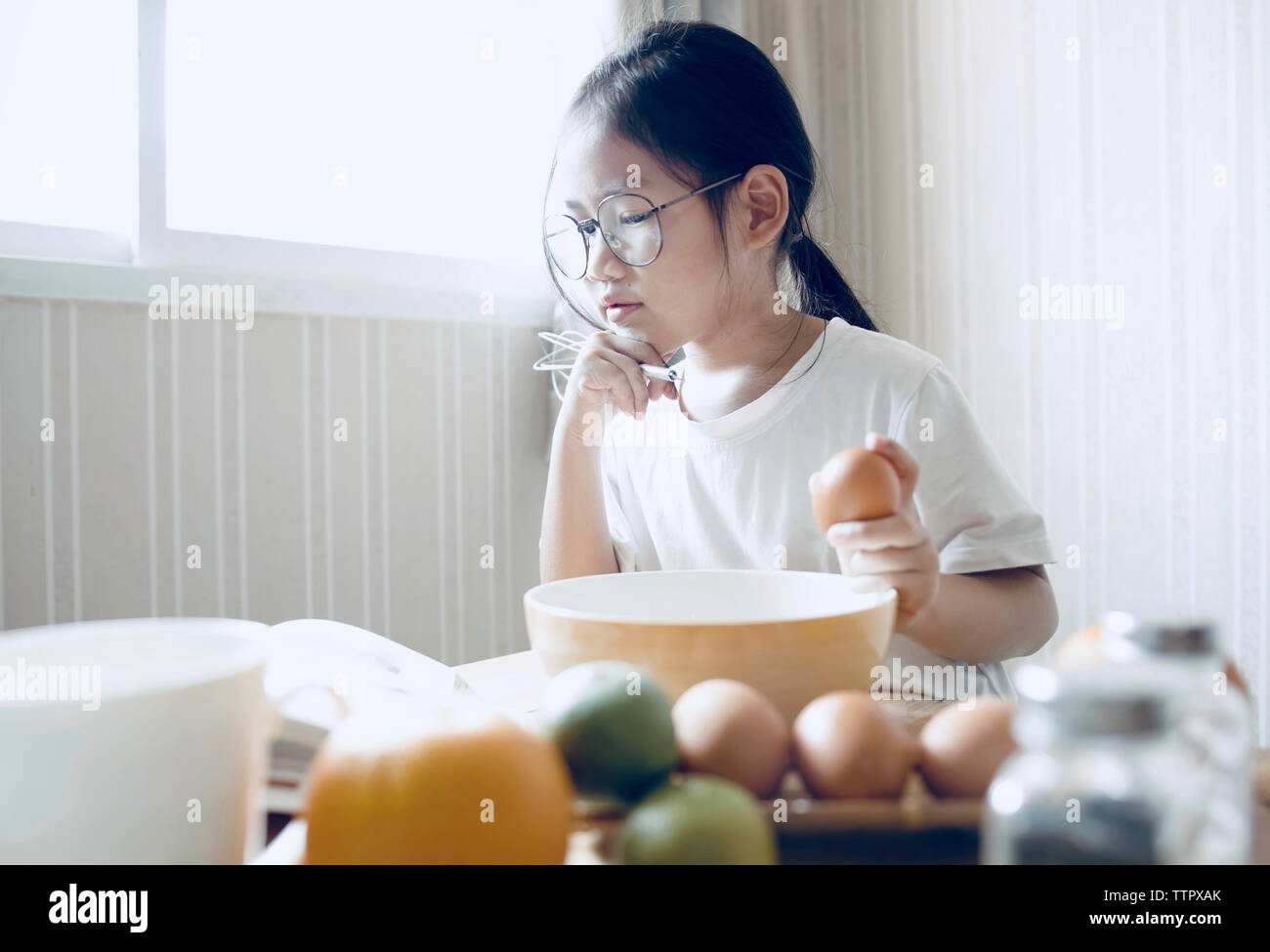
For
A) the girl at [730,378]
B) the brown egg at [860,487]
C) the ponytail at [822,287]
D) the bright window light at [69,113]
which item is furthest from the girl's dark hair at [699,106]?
the bright window light at [69,113]

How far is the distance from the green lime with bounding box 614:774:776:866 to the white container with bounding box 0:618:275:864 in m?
0.15

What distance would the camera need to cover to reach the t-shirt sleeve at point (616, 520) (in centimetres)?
125

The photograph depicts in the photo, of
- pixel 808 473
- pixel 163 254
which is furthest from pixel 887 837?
pixel 163 254

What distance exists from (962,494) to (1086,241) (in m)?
1.18

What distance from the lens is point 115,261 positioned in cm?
141

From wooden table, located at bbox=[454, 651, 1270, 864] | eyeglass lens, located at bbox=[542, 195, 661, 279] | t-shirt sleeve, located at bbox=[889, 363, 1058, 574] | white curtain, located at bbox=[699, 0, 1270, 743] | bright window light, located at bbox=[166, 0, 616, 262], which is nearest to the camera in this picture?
wooden table, located at bbox=[454, 651, 1270, 864]

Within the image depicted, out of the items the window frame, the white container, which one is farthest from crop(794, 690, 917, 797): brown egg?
the window frame

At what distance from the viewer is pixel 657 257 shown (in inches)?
42.6

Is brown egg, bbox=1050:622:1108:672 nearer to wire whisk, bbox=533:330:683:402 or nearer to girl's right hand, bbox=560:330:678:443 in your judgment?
girl's right hand, bbox=560:330:678:443

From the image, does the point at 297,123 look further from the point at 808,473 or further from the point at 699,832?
the point at 699,832

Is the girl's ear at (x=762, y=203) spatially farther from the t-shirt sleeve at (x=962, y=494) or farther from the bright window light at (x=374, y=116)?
the bright window light at (x=374, y=116)

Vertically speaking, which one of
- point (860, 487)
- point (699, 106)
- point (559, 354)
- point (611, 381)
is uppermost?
point (699, 106)

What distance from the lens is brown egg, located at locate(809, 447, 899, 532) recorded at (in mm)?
578
